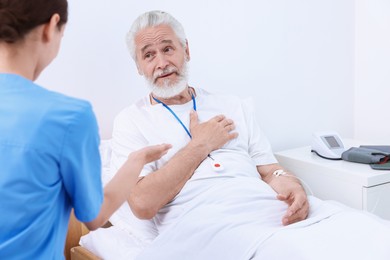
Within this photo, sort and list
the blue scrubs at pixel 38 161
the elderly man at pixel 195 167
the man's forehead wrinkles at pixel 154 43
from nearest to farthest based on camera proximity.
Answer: the blue scrubs at pixel 38 161
the elderly man at pixel 195 167
the man's forehead wrinkles at pixel 154 43

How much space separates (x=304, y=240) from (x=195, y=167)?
50 centimetres

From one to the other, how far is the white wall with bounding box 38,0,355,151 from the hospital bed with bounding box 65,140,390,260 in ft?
1.48

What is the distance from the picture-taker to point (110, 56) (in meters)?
1.88

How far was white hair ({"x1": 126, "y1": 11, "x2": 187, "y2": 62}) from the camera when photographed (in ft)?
5.62

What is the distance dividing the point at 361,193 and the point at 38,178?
141 cm

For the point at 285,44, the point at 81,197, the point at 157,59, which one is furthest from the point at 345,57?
the point at 81,197

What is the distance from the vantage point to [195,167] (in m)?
1.60

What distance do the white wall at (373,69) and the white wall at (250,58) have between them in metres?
0.05

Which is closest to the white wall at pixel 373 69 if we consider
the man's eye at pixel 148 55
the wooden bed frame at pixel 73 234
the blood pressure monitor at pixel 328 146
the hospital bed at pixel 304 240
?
the blood pressure monitor at pixel 328 146

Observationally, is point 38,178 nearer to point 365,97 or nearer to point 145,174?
point 145,174

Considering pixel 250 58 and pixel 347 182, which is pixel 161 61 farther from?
pixel 347 182

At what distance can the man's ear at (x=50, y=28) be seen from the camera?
84 centimetres

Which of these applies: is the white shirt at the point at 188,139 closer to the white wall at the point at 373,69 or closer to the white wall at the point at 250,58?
the white wall at the point at 250,58

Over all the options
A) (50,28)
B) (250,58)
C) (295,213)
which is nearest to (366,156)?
(295,213)
